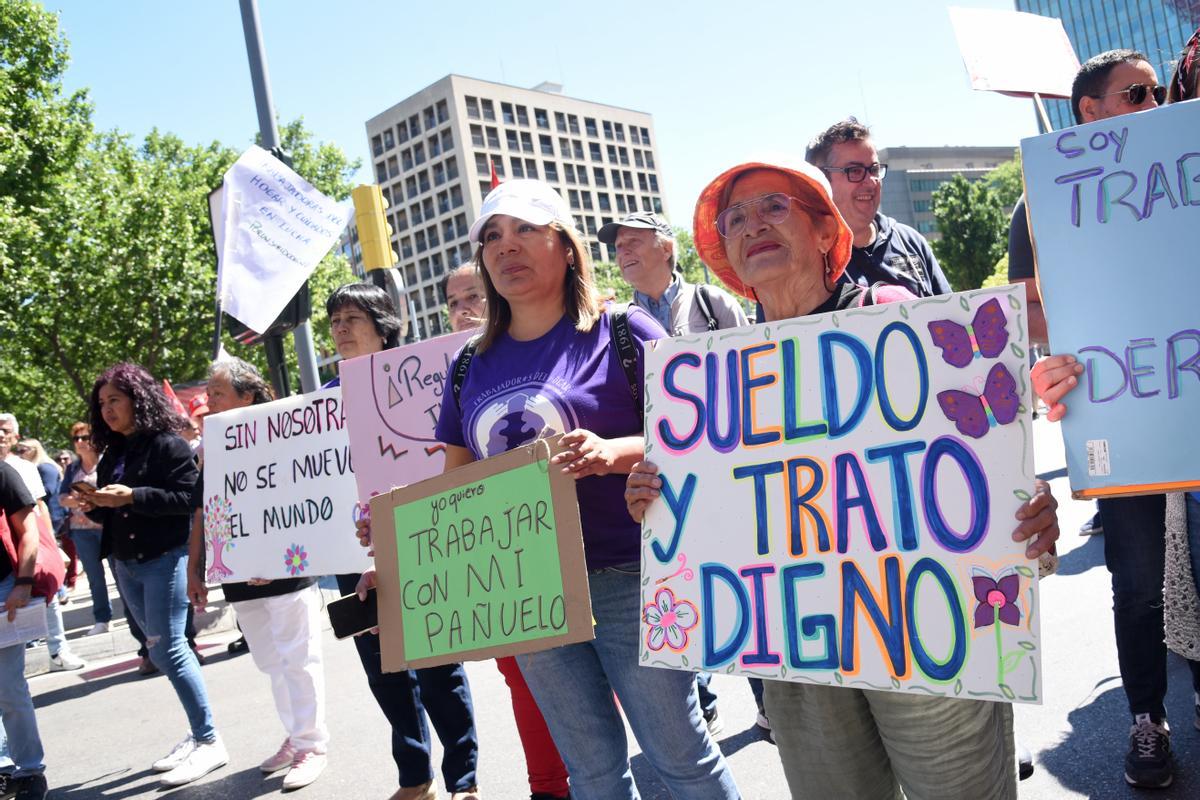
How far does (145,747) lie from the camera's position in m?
5.21

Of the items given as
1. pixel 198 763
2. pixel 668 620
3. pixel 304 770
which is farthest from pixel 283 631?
pixel 668 620

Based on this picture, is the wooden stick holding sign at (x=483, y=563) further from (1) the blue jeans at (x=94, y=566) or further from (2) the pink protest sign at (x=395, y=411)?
(1) the blue jeans at (x=94, y=566)

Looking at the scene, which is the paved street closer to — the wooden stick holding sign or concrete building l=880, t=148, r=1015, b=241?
the wooden stick holding sign

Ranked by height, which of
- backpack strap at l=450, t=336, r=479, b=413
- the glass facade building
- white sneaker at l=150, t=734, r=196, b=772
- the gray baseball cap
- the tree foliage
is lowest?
white sneaker at l=150, t=734, r=196, b=772

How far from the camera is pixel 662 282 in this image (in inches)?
160

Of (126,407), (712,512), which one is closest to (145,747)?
(126,407)

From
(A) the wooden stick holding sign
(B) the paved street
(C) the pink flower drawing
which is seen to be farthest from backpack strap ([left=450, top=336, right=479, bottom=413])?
(B) the paved street

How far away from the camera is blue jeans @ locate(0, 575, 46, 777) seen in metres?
4.13

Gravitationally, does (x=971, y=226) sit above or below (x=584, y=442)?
above

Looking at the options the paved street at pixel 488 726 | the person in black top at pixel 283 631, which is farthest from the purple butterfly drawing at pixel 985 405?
the person in black top at pixel 283 631

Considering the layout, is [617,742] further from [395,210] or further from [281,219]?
[395,210]

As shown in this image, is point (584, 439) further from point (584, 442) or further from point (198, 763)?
point (198, 763)

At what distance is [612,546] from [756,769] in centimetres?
171

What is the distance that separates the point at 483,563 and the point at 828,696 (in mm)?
892
